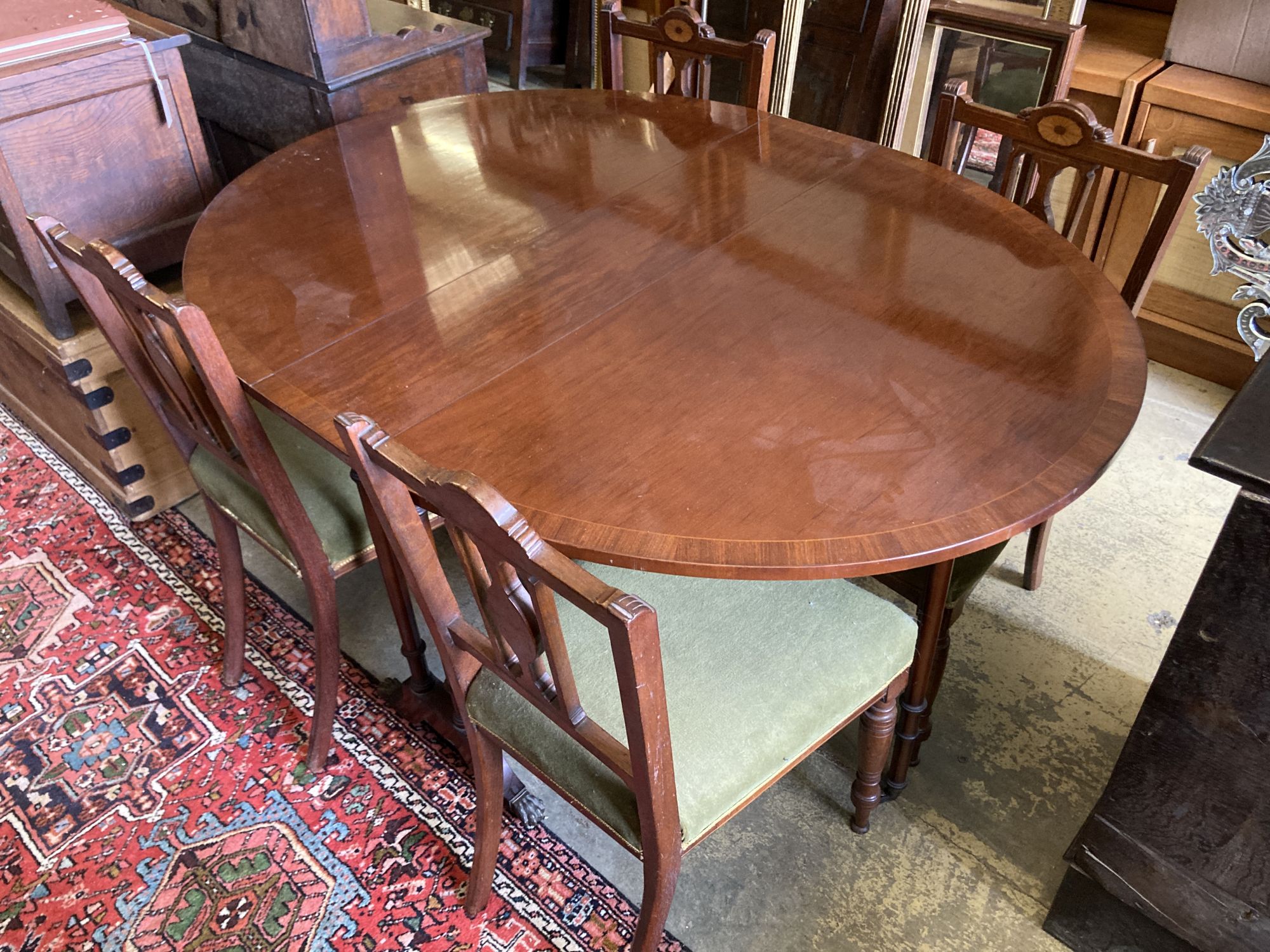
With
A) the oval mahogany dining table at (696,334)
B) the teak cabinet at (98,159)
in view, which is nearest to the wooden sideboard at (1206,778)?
the oval mahogany dining table at (696,334)

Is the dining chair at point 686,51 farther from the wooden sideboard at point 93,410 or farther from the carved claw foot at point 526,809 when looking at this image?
the carved claw foot at point 526,809

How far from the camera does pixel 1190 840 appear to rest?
1252mm

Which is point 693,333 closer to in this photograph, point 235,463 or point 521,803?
point 235,463

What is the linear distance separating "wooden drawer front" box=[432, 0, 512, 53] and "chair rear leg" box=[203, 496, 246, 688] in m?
2.61

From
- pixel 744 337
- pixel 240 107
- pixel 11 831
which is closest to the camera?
pixel 744 337

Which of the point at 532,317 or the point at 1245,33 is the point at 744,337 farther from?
the point at 1245,33

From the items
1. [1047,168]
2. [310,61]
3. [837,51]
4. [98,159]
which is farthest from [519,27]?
[1047,168]

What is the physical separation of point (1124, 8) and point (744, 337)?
7.13 feet

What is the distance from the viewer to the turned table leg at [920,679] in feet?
4.54

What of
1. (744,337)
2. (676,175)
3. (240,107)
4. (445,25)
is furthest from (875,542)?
(240,107)

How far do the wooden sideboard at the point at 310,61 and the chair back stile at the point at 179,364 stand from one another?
93cm

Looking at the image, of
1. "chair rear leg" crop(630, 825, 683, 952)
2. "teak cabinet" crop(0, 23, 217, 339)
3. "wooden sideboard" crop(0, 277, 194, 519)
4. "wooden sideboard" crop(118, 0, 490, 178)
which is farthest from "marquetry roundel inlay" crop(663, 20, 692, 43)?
"chair rear leg" crop(630, 825, 683, 952)

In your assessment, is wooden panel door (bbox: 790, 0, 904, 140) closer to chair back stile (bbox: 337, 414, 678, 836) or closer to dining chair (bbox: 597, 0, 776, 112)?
dining chair (bbox: 597, 0, 776, 112)

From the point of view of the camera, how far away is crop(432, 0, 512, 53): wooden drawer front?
12.3 feet
